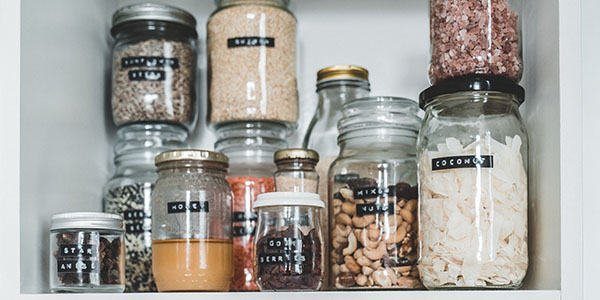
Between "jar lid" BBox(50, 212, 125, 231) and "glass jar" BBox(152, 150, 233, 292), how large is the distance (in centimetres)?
6

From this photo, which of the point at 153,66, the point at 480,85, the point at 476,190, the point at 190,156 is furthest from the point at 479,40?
the point at 153,66

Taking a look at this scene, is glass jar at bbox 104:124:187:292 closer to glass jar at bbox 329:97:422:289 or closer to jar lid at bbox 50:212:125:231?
jar lid at bbox 50:212:125:231

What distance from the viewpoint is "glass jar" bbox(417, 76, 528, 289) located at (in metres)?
0.87

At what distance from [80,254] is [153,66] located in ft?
1.10

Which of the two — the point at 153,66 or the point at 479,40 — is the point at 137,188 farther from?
the point at 479,40

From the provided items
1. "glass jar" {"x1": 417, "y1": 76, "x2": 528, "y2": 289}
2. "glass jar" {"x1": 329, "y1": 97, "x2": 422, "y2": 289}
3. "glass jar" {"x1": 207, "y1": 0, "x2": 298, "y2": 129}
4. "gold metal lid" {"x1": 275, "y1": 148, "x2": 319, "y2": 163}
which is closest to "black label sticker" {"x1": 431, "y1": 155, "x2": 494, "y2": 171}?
"glass jar" {"x1": 417, "y1": 76, "x2": 528, "y2": 289}

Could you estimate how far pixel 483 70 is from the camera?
902 mm

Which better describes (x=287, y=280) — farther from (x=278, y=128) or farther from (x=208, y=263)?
(x=278, y=128)

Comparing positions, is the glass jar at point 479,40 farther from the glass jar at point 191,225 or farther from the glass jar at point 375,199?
the glass jar at point 191,225

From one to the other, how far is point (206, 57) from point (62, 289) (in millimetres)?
461

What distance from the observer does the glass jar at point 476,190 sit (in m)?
0.87

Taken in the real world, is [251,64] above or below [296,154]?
above

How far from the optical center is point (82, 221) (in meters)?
0.95
